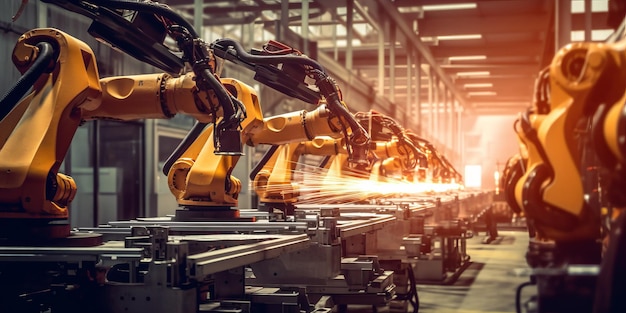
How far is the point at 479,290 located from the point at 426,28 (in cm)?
781

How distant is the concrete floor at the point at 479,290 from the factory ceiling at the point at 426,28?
3.23 m

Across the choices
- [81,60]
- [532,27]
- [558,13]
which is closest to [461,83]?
[532,27]

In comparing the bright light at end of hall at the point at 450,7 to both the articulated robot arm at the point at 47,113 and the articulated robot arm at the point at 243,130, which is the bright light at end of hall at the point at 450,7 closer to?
the articulated robot arm at the point at 243,130

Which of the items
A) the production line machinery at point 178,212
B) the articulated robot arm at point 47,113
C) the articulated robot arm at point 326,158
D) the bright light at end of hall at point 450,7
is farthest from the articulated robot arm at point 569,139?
the bright light at end of hall at point 450,7

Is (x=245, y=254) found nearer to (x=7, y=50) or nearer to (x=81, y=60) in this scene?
(x=81, y=60)

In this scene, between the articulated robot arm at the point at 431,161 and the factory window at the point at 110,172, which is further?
the articulated robot arm at the point at 431,161

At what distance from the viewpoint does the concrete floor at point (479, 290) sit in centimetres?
748

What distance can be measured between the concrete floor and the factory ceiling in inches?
127

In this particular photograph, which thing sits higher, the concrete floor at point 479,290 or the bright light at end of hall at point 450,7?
the bright light at end of hall at point 450,7

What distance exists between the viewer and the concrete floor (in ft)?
24.5

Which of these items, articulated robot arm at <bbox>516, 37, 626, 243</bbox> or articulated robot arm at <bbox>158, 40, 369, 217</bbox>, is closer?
articulated robot arm at <bbox>516, 37, 626, 243</bbox>

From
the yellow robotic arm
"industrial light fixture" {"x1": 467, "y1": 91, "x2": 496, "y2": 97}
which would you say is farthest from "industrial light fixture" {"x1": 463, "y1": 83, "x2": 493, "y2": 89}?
the yellow robotic arm

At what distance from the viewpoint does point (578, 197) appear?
2.06m

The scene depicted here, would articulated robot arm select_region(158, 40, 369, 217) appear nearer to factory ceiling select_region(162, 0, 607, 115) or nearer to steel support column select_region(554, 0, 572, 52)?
factory ceiling select_region(162, 0, 607, 115)
